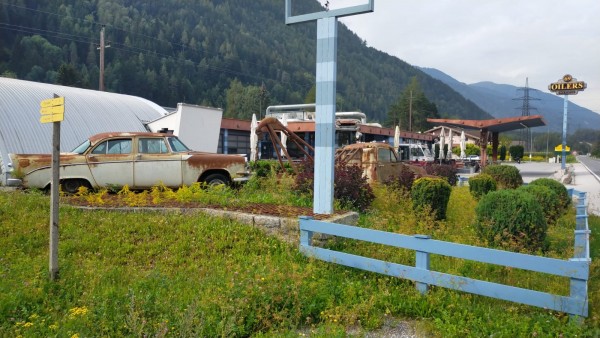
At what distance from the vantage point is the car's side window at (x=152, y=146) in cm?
1025

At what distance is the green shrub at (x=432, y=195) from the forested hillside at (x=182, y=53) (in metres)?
30.4

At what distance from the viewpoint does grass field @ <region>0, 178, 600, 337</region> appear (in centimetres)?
438

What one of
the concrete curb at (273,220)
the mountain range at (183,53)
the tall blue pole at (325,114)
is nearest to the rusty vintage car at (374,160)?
the tall blue pole at (325,114)

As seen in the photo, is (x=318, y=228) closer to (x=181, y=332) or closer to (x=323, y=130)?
(x=323, y=130)

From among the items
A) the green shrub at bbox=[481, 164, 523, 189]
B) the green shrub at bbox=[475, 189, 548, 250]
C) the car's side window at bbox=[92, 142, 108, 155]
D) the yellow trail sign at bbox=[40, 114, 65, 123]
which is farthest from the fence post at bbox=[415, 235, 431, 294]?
the green shrub at bbox=[481, 164, 523, 189]

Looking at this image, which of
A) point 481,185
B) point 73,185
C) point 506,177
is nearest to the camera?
point 73,185

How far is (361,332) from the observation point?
439 centimetres

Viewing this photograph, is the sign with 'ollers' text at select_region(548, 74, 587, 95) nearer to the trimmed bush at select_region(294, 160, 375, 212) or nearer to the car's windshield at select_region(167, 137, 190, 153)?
the trimmed bush at select_region(294, 160, 375, 212)

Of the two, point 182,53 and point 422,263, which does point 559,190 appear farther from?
point 182,53

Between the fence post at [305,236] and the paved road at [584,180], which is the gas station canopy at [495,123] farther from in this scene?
the fence post at [305,236]

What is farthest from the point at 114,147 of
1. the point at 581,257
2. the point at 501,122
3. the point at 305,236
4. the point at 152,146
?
the point at 501,122

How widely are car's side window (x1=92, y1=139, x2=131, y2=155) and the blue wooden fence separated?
18.7 ft

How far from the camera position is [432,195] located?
29.7ft

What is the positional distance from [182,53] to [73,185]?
93.1 meters
